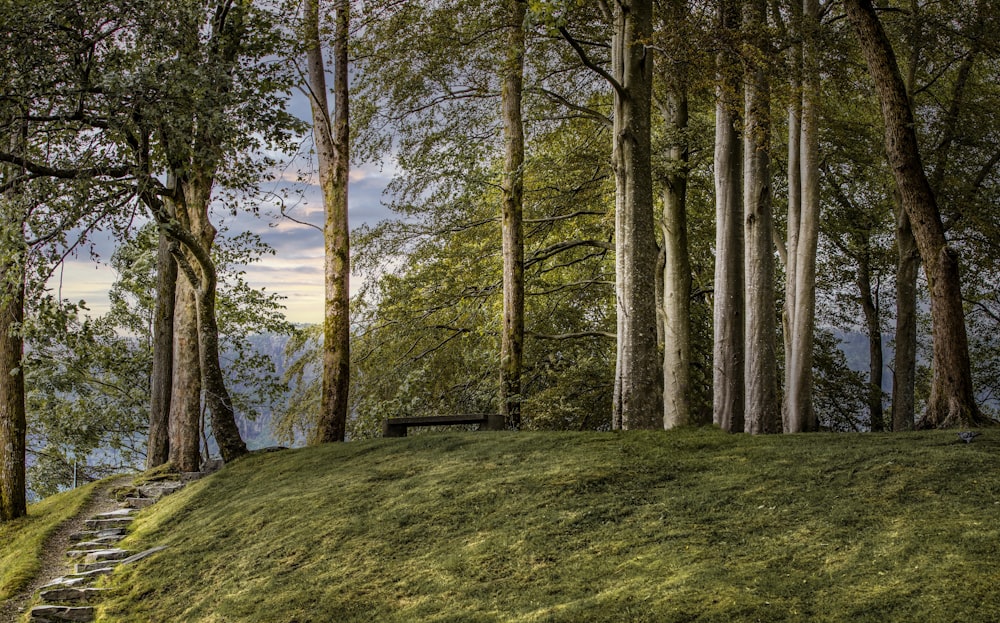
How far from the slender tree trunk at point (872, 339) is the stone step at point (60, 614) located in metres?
17.4

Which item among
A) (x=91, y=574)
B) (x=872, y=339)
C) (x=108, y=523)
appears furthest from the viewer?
(x=872, y=339)

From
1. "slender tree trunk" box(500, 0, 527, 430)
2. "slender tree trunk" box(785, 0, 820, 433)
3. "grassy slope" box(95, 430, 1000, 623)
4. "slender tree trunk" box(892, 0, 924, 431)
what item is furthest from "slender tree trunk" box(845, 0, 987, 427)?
"slender tree trunk" box(892, 0, 924, 431)

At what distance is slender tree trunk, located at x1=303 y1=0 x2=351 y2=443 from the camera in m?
12.0

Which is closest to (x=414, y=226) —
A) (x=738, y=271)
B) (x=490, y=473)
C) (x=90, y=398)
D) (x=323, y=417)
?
(x=323, y=417)

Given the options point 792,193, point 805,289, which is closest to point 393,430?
point 805,289

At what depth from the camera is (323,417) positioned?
39.3 feet

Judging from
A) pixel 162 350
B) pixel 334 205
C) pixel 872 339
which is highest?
pixel 334 205

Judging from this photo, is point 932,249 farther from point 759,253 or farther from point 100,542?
point 100,542

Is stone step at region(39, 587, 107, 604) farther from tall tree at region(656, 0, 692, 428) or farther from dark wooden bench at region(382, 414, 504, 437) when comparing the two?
tall tree at region(656, 0, 692, 428)

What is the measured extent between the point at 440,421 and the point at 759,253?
4889 mm

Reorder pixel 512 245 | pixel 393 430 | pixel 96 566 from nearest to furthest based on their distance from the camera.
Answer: pixel 96 566, pixel 393 430, pixel 512 245

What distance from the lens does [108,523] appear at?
10.5 meters

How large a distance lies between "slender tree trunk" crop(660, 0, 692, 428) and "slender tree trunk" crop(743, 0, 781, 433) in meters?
1.94

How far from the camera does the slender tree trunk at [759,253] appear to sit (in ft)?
33.9
